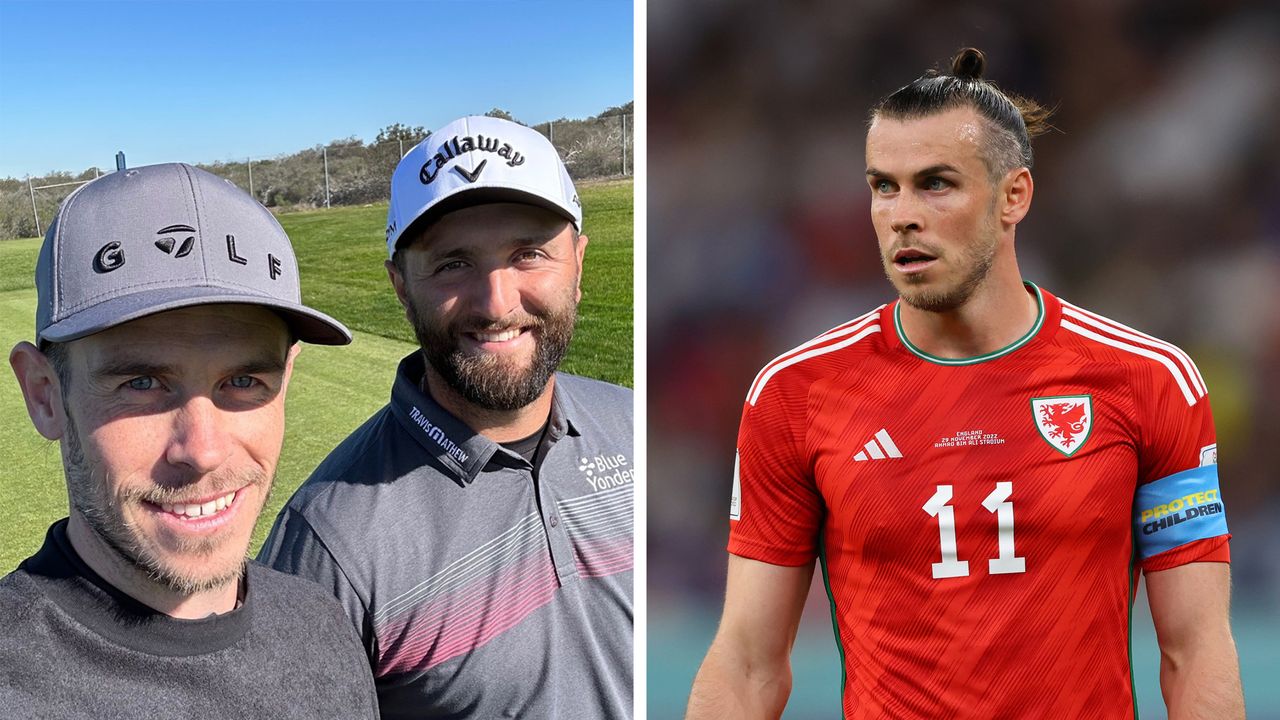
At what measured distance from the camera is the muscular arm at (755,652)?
58.3 inches

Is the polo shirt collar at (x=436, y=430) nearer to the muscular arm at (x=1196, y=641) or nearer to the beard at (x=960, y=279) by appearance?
the beard at (x=960, y=279)

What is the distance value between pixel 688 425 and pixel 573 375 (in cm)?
86

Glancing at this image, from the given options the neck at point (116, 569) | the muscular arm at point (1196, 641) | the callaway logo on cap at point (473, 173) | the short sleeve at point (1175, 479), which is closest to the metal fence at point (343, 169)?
the callaway logo on cap at point (473, 173)

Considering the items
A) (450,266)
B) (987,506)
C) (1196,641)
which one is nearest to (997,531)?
(987,506)

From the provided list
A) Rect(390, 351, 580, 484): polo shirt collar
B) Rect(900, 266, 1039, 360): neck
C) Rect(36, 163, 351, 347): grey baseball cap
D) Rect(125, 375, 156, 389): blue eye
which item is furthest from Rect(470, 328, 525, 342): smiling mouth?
Rect(900, 266, 1039, 360): neck

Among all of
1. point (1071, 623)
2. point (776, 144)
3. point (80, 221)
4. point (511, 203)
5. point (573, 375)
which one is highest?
point (776, 144)

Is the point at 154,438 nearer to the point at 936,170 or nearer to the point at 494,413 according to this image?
the point at 494,413

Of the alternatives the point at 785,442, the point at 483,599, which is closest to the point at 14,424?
the point at 483,599

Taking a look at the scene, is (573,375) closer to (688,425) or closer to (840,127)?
(688,425)

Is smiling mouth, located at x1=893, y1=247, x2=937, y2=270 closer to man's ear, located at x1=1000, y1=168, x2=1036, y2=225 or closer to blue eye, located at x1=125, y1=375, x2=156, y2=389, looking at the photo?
man's ear, located at x1=1000, y1=168, x2=1036, y2=225

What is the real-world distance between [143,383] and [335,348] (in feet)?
2.15

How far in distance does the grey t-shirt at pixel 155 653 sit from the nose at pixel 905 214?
0.92 metres

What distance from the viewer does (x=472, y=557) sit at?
1.45m

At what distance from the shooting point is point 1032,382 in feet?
4.73
